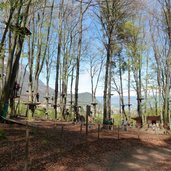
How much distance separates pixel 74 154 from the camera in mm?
10023

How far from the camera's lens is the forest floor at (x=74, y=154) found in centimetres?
861

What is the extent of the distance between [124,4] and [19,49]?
375 inches

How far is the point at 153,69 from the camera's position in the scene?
3200 centimetres

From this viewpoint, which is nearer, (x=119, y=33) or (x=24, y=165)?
(x=24, y=165)

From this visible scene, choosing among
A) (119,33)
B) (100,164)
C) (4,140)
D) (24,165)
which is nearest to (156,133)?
(119,33)

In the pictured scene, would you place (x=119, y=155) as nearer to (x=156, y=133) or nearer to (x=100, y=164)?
(x=100, y=164)

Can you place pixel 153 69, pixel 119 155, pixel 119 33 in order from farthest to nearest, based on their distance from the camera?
pixel 153 69 → pixel 119 33 → pixel 119 155

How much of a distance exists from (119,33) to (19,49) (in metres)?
12.4

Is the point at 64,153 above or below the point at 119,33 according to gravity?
below

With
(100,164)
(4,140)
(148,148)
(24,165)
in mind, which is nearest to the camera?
(24,165)

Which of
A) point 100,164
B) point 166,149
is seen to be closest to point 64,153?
point 100,164

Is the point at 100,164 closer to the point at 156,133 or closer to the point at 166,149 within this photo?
the point at 166,149

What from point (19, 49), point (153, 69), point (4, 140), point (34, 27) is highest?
point (34, 27)

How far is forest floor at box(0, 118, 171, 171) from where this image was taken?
28.2 ft
